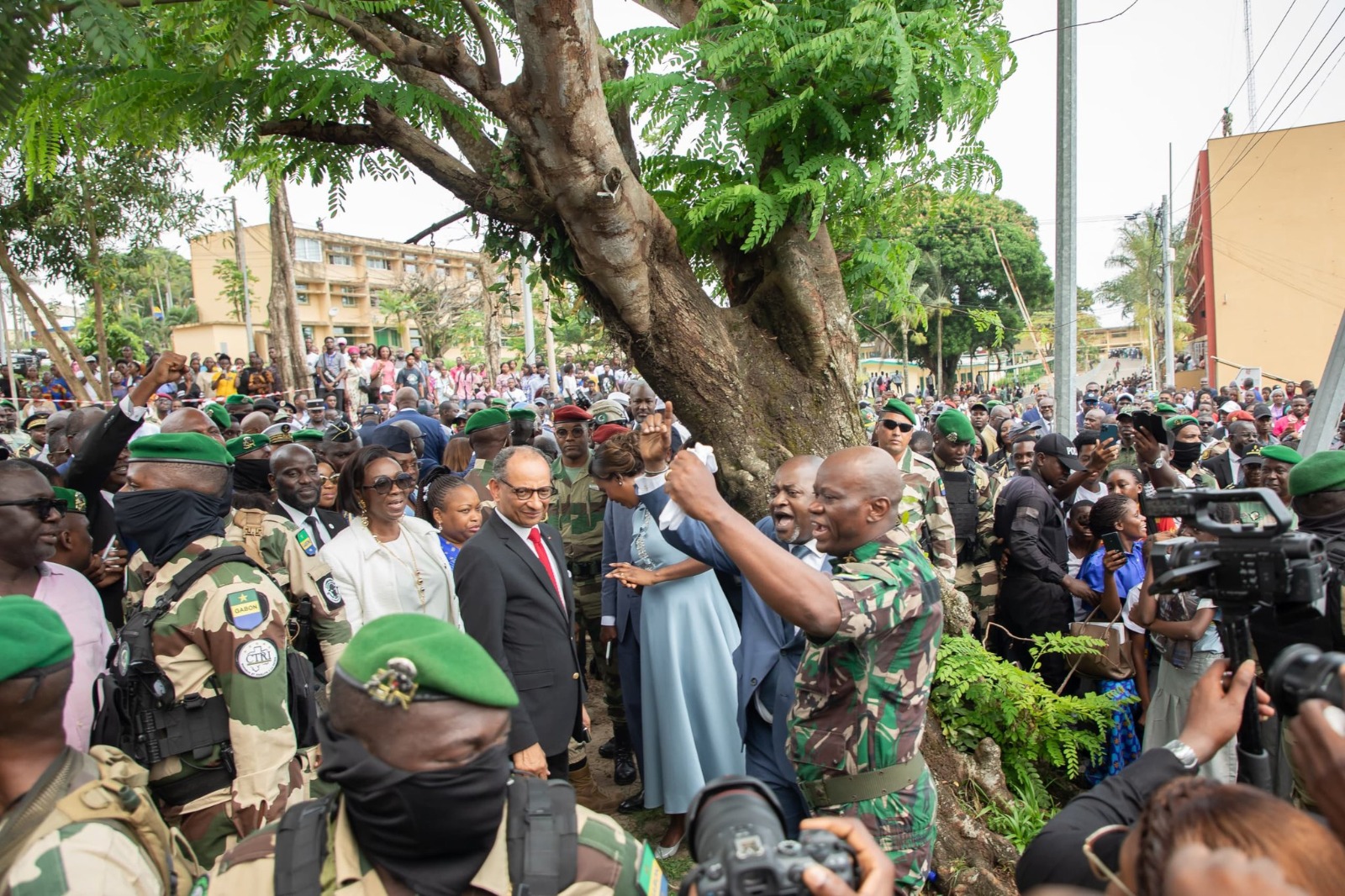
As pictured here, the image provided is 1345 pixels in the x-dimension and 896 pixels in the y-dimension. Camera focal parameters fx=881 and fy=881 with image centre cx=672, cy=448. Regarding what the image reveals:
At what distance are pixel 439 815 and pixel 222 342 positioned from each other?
149 feet

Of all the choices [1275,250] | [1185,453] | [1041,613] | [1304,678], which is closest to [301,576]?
[1304,678]

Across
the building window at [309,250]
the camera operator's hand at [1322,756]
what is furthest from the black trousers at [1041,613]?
the building window at [309,250]

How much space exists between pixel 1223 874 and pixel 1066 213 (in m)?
7.12

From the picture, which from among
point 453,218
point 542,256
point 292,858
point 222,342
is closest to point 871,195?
point 542,256

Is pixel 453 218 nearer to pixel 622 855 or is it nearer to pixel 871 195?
pixel 871 195

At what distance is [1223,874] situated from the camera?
1248mm

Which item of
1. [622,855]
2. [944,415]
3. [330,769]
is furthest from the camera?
[944,415]

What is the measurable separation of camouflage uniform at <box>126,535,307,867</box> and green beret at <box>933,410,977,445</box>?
4890mm

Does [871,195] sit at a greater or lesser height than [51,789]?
greater

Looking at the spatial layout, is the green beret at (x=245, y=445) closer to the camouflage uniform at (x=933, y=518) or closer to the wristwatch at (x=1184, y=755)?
the camouflage uniform at (x=933, y=518)

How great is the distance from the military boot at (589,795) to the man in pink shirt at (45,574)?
105 inches

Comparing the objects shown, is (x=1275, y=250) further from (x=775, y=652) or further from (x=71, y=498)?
(x=71, y=498)

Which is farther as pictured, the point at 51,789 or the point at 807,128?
the point at 807,128

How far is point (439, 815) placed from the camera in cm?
167
